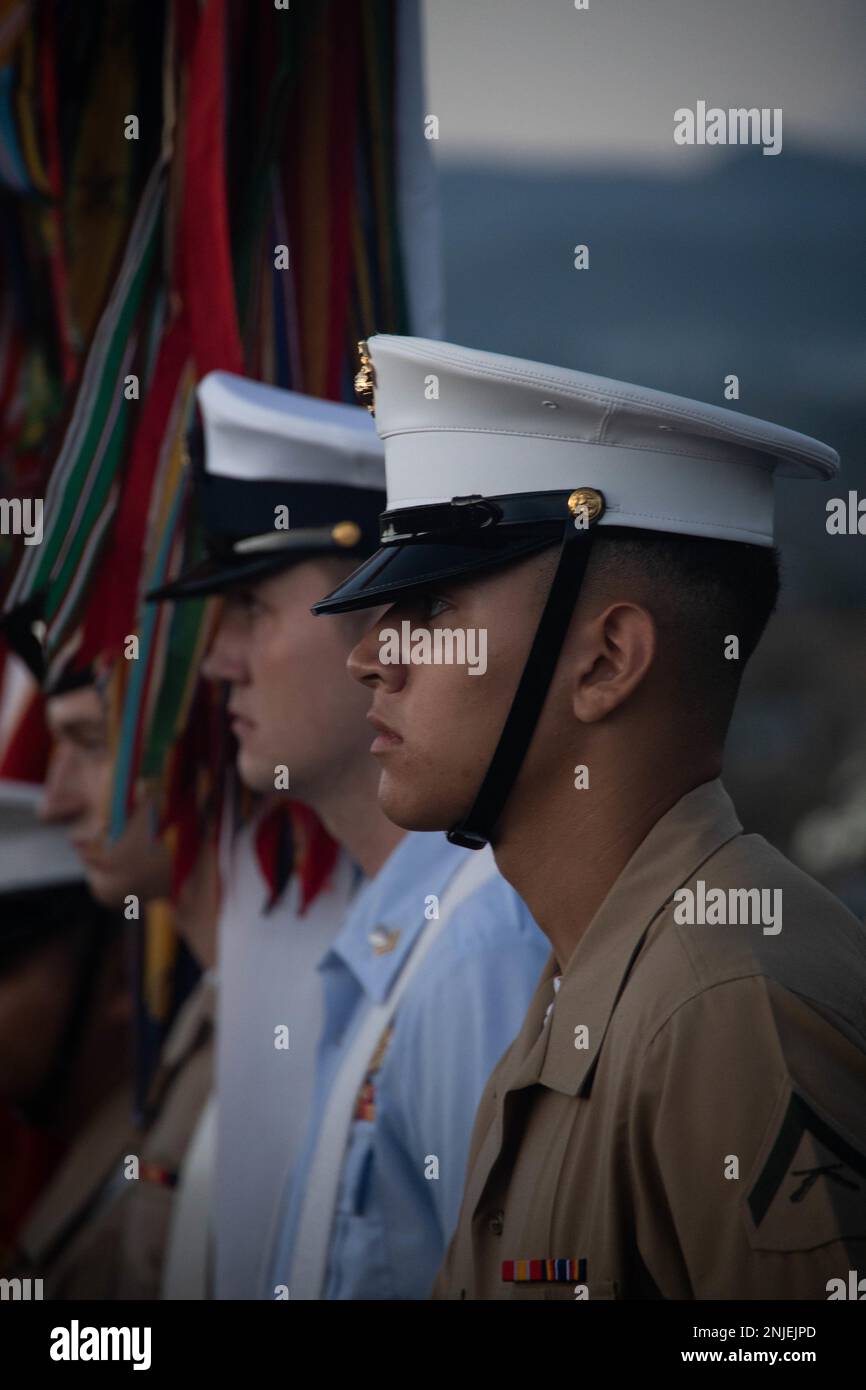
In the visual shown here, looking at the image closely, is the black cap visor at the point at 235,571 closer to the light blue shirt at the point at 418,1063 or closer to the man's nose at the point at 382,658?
the light blue shirt at the point at 418,1063

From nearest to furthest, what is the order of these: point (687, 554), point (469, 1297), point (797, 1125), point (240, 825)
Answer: point (797, 1125), point (687, 554), point (469, 1297), point (240, 825)

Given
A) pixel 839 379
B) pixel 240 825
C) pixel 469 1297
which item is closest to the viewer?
pixel 469 1297

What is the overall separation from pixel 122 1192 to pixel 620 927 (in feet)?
8.44

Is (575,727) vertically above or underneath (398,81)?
underneath

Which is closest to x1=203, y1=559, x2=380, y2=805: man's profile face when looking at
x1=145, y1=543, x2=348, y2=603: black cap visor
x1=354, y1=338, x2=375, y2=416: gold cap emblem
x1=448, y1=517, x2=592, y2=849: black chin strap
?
x1=145, y1=543, x2=348, y2=603: black cap visor

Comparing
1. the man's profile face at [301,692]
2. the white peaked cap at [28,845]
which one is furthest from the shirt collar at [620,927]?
the white peaked cap at [28,845]

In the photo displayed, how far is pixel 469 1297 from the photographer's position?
78.9 inches

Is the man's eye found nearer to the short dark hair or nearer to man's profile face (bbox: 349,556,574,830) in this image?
→ man's profile face (bbox: 349,556,574,830)

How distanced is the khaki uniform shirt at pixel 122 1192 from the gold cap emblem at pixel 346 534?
151cm

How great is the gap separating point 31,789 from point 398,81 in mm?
2236

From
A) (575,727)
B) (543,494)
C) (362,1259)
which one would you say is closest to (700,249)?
(543,494)

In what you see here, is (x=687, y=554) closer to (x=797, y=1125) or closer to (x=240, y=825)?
(x=797, y=1125)

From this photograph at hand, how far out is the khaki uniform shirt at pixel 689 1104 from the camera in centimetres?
154

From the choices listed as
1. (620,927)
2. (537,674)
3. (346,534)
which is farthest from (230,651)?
(620,927)
